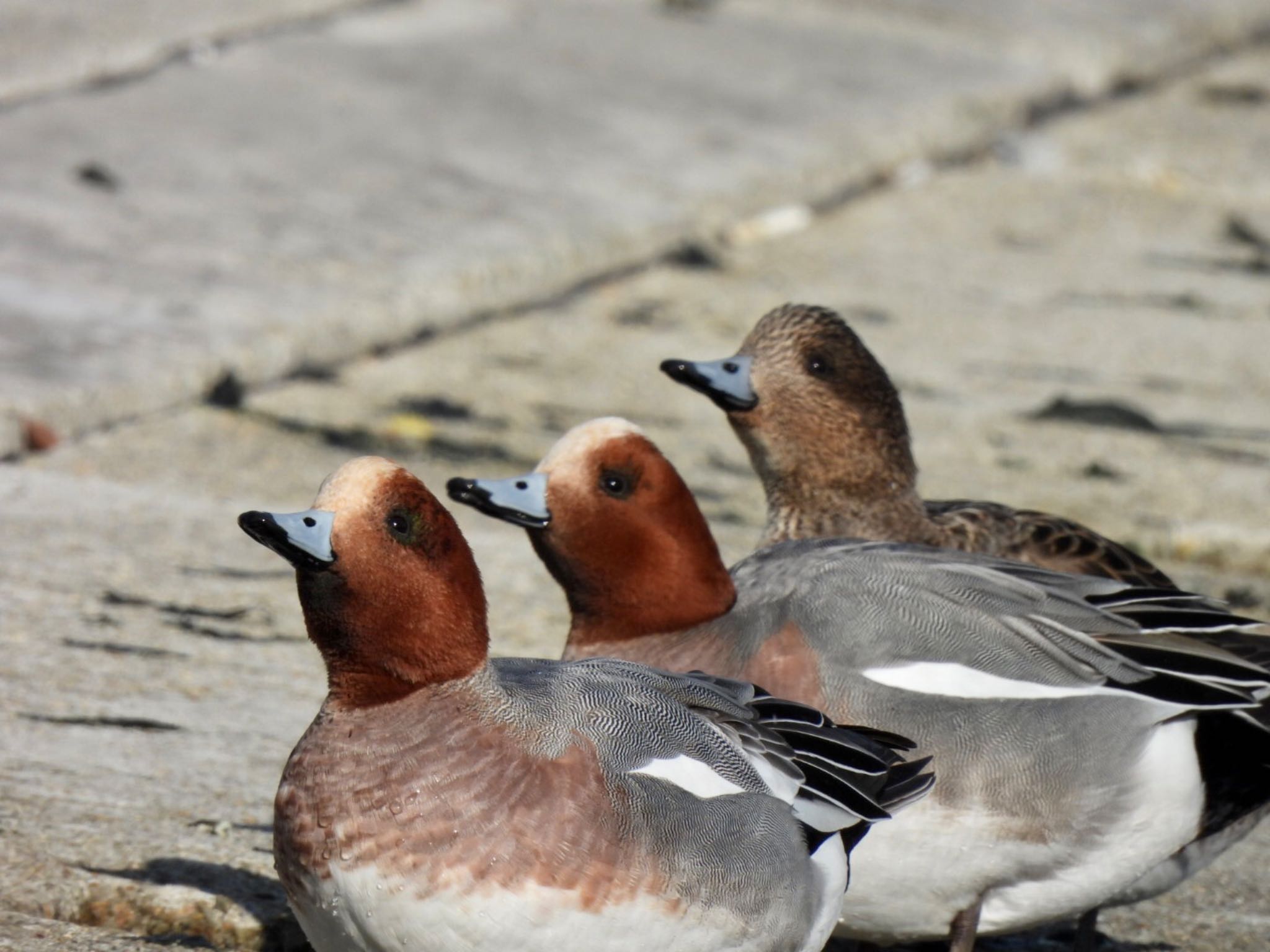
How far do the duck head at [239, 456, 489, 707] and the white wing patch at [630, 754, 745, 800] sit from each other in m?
0.29

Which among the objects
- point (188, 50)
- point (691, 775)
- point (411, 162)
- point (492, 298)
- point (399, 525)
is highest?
point (399, 525)

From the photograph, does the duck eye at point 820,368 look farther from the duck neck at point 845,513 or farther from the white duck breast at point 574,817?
the white duck breast at point 574,817

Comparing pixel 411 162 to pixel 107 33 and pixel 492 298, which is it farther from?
pixel 107 33

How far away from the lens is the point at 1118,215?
786cm

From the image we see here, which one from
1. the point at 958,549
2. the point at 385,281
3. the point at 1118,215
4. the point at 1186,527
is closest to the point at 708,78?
the point at 1118,215

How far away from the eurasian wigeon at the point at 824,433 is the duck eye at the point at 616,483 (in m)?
0.57

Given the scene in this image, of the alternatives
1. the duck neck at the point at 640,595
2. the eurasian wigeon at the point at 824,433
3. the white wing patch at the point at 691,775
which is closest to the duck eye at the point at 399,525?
the white wing patch at the point at 691,775

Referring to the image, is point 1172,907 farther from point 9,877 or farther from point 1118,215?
point 1118,215

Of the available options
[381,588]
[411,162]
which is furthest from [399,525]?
[411,162]

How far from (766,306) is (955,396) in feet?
2.84

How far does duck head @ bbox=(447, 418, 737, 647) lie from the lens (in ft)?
11.6

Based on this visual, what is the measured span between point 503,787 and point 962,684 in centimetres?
87

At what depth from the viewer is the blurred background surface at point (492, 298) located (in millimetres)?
3777

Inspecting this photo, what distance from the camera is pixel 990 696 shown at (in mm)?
3318
